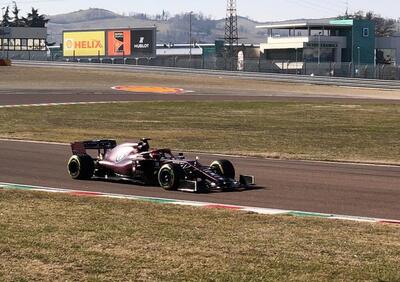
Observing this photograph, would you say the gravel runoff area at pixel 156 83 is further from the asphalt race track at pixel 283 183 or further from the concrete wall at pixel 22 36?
the concrete wall at pixel 22 36

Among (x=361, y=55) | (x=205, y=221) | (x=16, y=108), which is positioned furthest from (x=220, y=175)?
(x=361, y=55)

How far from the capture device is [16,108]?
4091cm

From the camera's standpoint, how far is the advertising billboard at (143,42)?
126500mm

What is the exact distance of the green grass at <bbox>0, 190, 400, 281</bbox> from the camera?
7.25 m

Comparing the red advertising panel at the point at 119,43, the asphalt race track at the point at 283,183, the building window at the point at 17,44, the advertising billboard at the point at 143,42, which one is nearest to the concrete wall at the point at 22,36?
the building window at the point at 17,44

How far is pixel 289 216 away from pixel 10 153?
11722mm

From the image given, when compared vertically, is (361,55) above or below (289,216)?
above

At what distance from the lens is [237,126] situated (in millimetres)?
32312

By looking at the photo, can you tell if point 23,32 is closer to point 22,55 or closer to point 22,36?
point 22,36

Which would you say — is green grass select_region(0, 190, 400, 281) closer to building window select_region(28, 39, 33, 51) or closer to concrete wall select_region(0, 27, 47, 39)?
concrete wall select_region(0, 27, 47, 39)

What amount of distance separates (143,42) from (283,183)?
11373 cm

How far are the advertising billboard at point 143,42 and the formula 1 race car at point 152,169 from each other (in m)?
111

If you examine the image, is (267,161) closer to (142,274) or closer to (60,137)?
(60,137)

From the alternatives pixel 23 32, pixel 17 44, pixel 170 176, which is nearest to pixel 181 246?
pixel 170 176
